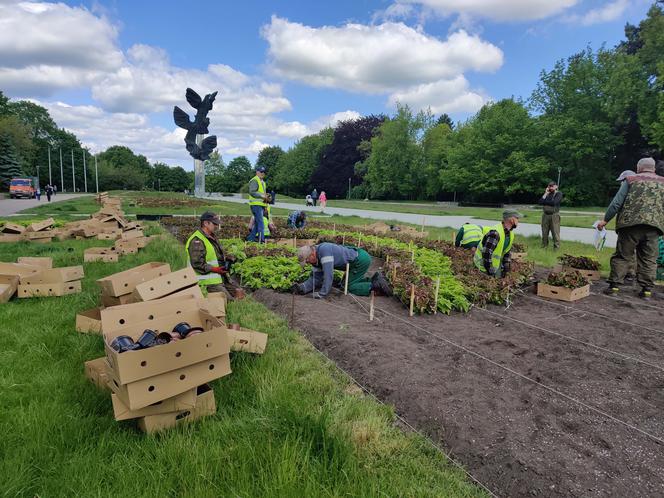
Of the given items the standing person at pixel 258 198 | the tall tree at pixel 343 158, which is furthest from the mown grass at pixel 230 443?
the tall tree at pixel 343 158

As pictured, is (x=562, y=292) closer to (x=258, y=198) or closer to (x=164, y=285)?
(x=164, y=285)

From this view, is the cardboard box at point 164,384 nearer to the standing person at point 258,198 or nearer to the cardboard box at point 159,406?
the cardboard box at point 159,406

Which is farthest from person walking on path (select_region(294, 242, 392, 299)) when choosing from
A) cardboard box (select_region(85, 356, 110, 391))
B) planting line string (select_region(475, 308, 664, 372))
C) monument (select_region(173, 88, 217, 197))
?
monument (select_region(173, 88, 217, 197))

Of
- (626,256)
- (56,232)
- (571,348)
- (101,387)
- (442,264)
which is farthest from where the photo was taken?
(56,232)

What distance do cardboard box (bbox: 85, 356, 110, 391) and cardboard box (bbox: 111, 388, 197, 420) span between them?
0.53 meters

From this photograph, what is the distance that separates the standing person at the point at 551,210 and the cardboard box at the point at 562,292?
4507mm

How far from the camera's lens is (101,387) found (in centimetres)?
309

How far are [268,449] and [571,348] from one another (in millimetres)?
3768

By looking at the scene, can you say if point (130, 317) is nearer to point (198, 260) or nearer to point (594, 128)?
point (198, 260)

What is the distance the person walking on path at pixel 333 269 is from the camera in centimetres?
616

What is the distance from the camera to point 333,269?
6602mm

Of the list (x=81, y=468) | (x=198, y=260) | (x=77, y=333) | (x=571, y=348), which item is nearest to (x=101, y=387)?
(x=81, y=468)

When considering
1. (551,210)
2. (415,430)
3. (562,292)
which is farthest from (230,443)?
(551,210)

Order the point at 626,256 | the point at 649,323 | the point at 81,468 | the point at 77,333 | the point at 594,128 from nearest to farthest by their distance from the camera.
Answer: the point at 81,468 → the point at 77,333 → the point at 649,323 → the point at 626,256 → the point at 594,128
